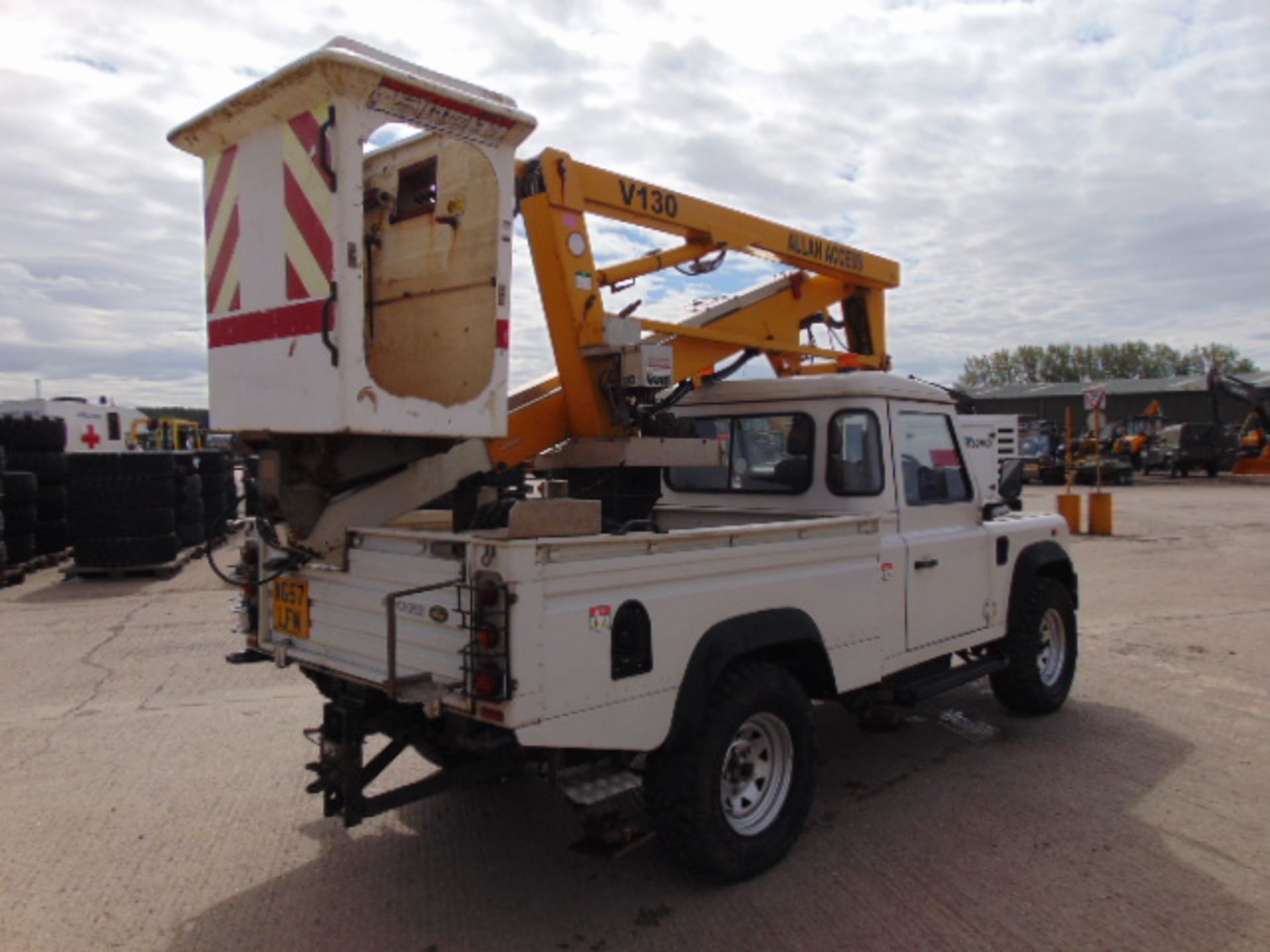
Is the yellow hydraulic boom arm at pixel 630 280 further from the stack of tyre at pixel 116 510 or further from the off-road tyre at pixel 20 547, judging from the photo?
the off-road tyre at pixel 20 547

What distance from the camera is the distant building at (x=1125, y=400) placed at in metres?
43.0

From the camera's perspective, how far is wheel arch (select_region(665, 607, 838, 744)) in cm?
Answer: 348

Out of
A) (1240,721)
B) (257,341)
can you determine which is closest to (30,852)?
(257,341)

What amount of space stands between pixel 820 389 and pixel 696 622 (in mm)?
1868

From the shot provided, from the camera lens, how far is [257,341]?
143 inches

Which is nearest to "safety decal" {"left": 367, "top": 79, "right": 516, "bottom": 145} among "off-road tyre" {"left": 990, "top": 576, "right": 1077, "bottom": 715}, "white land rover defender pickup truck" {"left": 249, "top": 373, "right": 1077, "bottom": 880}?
"white land rover defender pickup truck" {"left": 249, "top": 373, "right": 1077, "bottom": 880}

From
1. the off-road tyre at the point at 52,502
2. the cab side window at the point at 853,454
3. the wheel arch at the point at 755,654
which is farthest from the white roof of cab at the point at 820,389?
the off-road tyre at the point at 52,502

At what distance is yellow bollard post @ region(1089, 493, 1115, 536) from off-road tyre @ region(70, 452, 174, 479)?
14825 mm

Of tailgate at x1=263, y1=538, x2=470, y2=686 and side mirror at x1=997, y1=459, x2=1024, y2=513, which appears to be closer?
tailgate at x1=263, y1=538, x2=470, y2=686

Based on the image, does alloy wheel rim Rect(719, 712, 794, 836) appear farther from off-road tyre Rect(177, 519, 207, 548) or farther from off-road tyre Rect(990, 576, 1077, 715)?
off-road tyre Rect(177, 519, 207, 548)

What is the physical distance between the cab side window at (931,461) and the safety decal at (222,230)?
338 cm

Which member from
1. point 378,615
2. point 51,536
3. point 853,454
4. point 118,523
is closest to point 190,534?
point 51,536

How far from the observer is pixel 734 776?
12.6 feet

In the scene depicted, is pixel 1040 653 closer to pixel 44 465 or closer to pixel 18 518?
pixel 18 518
